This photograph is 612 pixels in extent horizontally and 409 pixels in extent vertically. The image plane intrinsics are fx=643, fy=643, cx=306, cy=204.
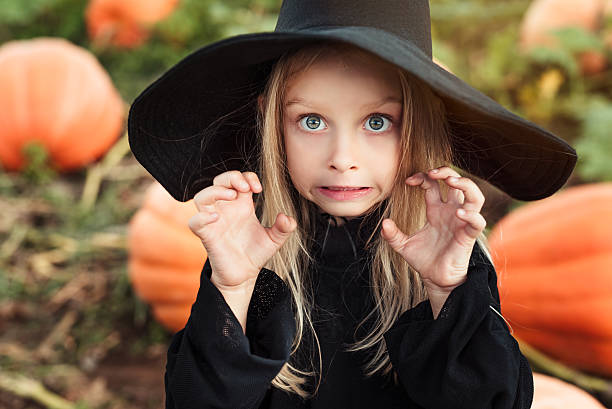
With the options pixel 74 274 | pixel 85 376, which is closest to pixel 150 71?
pixel 74 274

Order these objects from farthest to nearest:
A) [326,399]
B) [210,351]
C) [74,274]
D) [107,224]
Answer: [107,224] → [74,274] → [326,399] → [210,351]

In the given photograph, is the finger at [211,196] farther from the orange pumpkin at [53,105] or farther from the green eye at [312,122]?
the orange pumpkin at [53,105]

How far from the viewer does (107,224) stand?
3023 mm

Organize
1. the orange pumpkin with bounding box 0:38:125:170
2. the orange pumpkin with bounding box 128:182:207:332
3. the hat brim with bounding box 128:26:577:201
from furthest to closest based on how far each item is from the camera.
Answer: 1. the orange pumpkin with bounding box 0:38:125:170
2. the orange pumpkin with bounding box 128:182:207:332
3. the hat brim with bounding box 128:26:577:201

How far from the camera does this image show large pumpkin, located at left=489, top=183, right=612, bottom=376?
85.9 inches

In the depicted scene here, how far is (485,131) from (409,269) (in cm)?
35

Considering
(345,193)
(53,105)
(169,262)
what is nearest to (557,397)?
(345,193)

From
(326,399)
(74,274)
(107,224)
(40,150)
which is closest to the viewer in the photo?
(326,399)

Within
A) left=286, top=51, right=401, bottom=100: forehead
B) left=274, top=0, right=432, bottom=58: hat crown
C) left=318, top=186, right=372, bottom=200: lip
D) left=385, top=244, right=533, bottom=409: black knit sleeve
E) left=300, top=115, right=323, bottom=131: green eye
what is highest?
left=274, top=0, right=432, bottom=58: hat crown

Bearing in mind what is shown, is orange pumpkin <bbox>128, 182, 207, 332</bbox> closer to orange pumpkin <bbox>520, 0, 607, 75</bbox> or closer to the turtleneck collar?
the turtleneck collar

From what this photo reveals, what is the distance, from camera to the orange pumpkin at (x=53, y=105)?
3.38 m

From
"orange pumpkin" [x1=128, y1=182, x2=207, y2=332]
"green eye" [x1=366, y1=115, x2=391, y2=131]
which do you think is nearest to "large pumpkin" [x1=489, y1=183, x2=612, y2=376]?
"green eye" [x1=366, y1=115, x2=391, y2=131]

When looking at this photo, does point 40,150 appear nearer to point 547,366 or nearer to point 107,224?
point 107,224

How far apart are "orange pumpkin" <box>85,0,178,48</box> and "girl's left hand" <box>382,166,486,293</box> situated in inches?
133
